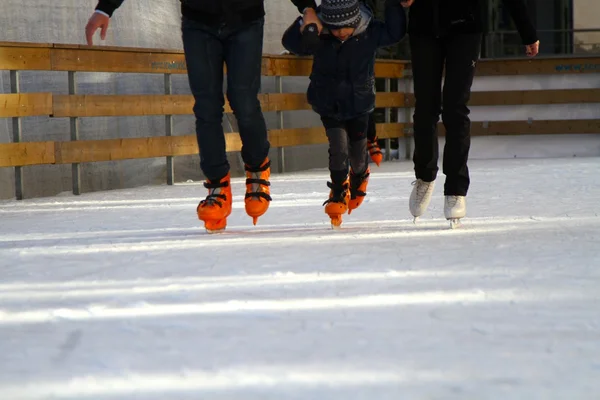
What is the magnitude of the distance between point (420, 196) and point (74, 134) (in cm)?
317

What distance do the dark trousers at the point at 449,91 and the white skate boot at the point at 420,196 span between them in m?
0.09

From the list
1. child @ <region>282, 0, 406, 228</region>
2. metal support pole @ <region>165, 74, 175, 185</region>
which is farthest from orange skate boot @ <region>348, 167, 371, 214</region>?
metal support pole @ <region>165, 74, 175, 185</region>

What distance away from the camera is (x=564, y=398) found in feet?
5.27

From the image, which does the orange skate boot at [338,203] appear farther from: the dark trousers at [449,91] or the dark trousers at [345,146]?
the dark trousers at [449,91]

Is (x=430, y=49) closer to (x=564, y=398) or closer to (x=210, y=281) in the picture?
(x=210, y=281)

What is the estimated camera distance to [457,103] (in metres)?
3.92

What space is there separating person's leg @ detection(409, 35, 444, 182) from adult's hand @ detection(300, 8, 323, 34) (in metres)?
0.33

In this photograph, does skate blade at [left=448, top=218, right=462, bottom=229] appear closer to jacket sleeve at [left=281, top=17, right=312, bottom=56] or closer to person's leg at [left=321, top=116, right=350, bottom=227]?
person's leg at [left=321, top=116, right=350, bottom=227]

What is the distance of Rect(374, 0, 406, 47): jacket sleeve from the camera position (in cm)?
391

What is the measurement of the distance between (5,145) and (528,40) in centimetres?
329

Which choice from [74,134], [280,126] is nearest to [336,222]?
[74,134]

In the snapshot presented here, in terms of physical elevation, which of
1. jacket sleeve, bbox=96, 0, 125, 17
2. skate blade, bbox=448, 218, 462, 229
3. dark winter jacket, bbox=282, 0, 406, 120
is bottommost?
skate blade, bbox=448, 218, 462, 229

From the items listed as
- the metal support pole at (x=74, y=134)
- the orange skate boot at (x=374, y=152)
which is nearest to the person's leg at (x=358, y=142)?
the metal support pole at (x=74, y=134)

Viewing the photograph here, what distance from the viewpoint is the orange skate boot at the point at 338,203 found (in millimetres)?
3998
